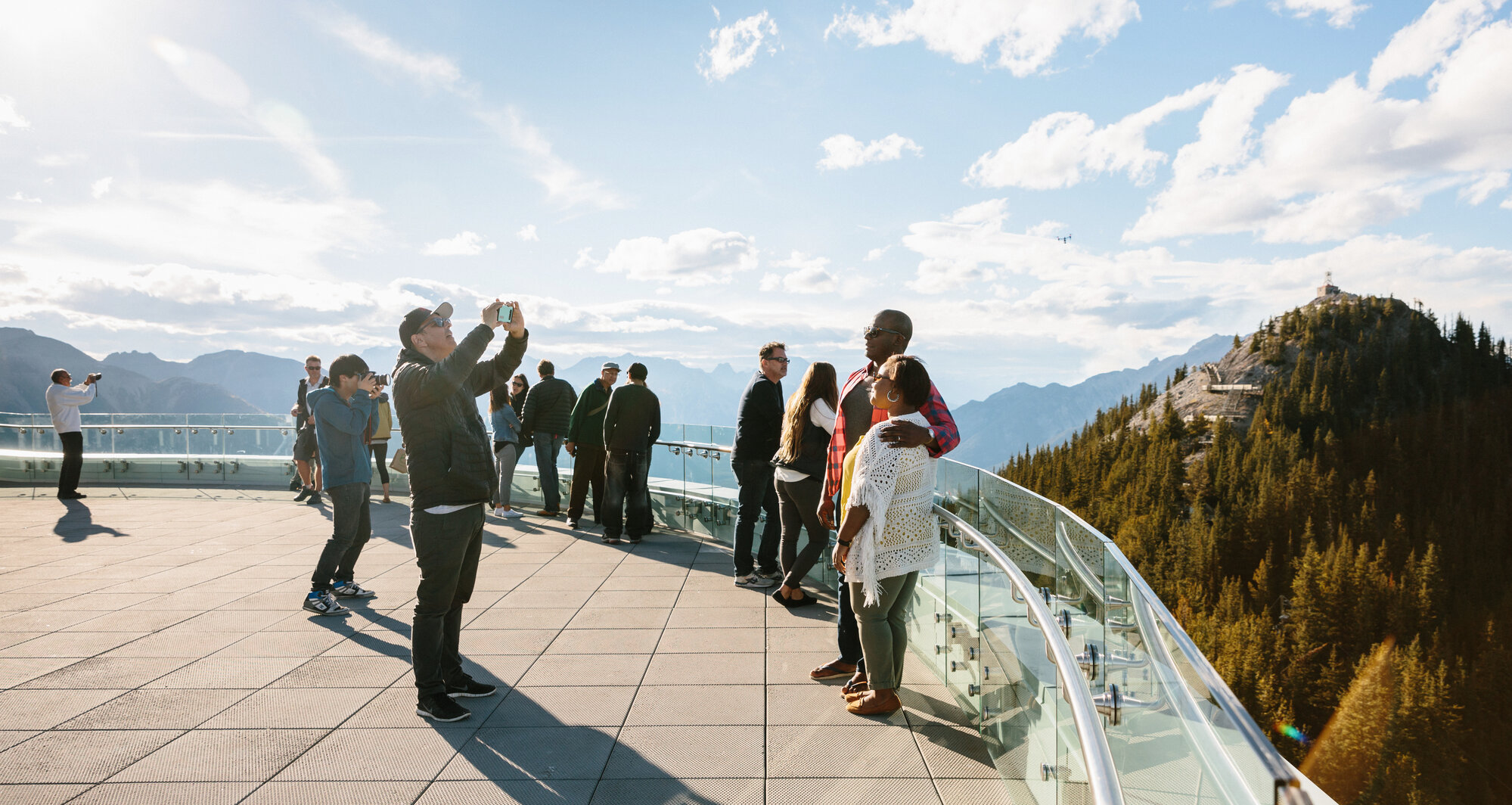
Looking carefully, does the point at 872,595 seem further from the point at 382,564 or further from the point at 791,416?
the point at 382,564

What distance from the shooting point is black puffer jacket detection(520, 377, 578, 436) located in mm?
9406

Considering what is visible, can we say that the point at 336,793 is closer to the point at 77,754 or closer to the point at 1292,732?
the point at 77,754

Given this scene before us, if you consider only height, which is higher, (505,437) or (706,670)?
(505,437)

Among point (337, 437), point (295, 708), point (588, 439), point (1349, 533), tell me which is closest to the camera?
point (295, 708)

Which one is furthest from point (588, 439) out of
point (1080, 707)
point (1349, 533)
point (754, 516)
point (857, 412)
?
point (1349, 533)

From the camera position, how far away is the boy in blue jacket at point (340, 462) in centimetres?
557

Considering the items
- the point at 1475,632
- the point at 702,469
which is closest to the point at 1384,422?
the point at 1475,632

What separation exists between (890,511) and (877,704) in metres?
0.96

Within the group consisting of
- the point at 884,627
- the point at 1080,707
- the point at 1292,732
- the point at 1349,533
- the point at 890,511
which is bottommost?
the point at 1292,732

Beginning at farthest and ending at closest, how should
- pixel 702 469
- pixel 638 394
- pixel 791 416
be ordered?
pixel 702 469, pixel 638 394, pixel 791 416

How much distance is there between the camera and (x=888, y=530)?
3578 mm

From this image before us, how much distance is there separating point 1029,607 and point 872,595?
80 centimetres

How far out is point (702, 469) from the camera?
955cm

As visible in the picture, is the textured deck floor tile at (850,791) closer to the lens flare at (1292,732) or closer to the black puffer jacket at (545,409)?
the black puffer jacket at (545,409)
